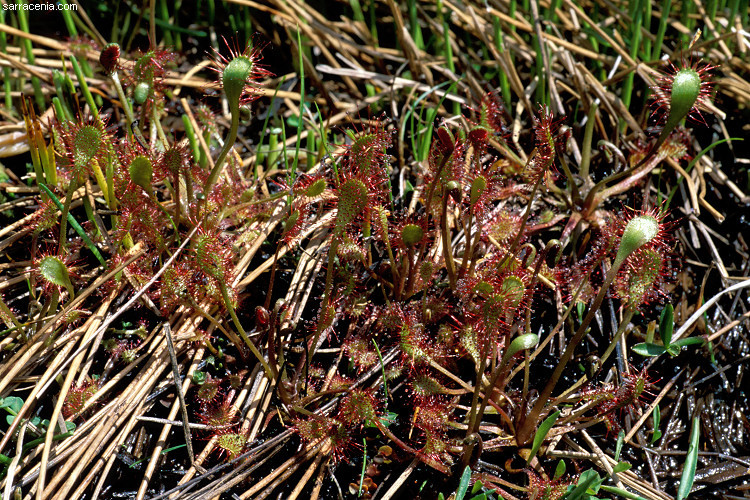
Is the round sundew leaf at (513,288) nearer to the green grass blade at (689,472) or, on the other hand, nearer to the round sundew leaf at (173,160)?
the green grass blade at (689,472)

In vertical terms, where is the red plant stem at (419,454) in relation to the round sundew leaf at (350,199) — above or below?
below

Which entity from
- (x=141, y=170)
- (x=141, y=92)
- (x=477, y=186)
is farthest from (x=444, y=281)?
(x=141, y=92)

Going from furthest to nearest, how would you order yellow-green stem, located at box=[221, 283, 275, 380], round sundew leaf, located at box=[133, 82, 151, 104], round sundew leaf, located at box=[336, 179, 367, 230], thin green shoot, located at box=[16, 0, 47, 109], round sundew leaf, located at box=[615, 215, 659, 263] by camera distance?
thin green shoot, located at box=[16, 0, 47, 109], round sundew leaf, located at box=[133, 82, 151, 104], yellow-green stem, located at box=[221, 283, 275, 380], round sundew leaf, located at box=[336, 179, 367, 230], round sundew leaf, located at box=[615, 215, 659, 263]

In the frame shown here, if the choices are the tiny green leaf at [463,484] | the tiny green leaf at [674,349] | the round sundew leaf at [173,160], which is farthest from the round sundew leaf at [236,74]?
the tiny green leaf at [674,349]

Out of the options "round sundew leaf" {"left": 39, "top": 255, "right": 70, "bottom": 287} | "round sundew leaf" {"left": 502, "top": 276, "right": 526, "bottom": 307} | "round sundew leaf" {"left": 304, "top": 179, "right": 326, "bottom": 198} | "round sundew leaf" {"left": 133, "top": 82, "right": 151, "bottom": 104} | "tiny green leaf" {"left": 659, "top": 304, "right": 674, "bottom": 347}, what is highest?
"round sundew leaf" {"left": 133, "top": 82, "right": 151, "bottom": 104}

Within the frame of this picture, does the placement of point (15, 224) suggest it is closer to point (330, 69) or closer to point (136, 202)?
point (136, 202)

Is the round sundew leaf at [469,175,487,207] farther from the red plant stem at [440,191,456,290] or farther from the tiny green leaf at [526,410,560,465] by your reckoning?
the tiny green leaf at [526,410,560,465]

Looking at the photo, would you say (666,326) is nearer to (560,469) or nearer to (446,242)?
(560,469)

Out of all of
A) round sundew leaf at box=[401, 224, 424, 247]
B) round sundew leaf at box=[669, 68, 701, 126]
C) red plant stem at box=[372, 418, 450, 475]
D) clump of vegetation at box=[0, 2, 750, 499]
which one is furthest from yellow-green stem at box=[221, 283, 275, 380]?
round sundew leaf at box=[669, 68, 701, 126]
